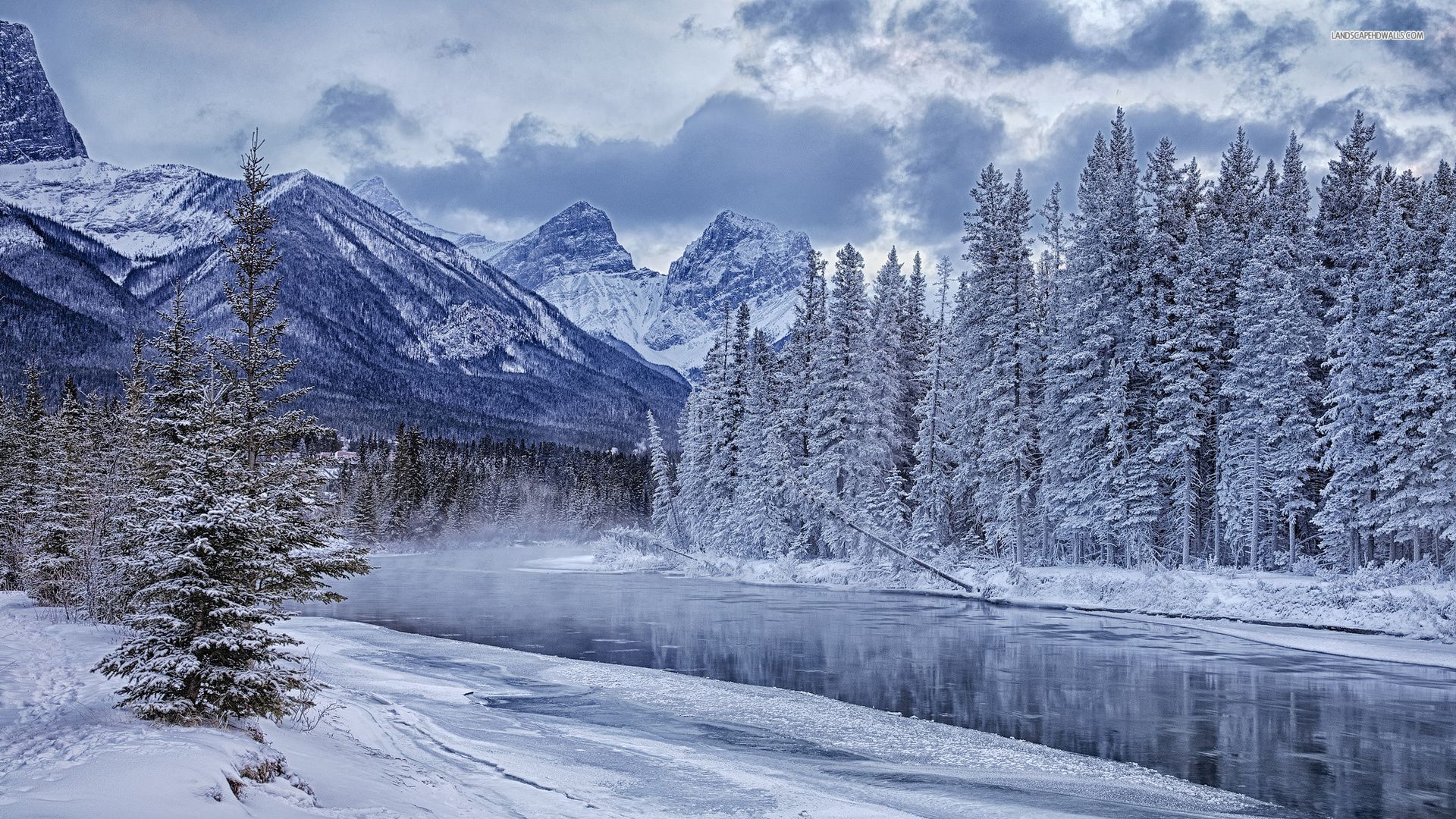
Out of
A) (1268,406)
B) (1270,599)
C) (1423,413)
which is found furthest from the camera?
(1268,406)

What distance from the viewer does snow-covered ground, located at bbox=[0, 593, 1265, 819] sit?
299 inches

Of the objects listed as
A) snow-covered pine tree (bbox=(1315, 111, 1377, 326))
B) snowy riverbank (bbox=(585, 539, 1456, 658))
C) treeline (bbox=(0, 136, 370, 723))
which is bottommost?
snowy riverbank (bbox=(585, 539, 1456, 658))

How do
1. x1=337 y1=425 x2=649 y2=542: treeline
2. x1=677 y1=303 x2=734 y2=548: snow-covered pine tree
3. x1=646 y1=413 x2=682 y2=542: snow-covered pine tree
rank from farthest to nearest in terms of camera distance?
x1=337 y1=425 x2=649 y2=542: treeline
x1=646 y1=413 x2=682 y2=542: snow-covered pine tree
x1=677 y1=303 x2=734 y2=548: snow-covered pine tree

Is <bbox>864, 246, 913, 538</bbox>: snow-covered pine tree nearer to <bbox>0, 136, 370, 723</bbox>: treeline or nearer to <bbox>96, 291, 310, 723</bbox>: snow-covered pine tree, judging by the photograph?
<bbox>0, 136, 370, 723</bbox>: treeline

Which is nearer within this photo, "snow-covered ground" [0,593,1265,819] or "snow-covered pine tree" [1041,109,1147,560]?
"snow-covered ground" [0,593,1265,819]

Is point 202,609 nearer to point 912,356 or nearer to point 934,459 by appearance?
point 934,459

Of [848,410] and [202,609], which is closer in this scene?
[202,609]

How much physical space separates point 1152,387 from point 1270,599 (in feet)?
37.7

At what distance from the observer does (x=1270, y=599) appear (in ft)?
102

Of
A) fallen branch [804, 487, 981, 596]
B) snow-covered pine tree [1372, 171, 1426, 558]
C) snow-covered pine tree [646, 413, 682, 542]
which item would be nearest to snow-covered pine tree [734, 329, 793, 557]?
fallen branch [804, 487, 981, 596]

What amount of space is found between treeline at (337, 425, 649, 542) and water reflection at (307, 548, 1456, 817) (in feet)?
216

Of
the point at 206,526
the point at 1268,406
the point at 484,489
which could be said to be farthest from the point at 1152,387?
the point at 484,489

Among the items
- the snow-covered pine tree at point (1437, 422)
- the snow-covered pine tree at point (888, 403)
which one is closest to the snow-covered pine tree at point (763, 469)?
the snow-covered pine tree at point (888, 403)

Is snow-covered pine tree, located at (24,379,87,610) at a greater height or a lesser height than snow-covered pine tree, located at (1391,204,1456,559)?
lesser
